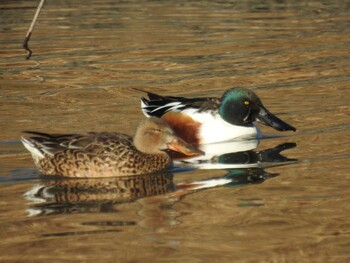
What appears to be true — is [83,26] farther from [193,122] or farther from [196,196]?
[196,196]

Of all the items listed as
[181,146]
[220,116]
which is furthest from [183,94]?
[181,146]

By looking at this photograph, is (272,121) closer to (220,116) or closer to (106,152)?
(220,116)

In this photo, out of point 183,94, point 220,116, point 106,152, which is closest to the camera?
point 106,152

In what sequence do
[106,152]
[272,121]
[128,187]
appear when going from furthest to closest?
[272,121], [106,152], [128,187]

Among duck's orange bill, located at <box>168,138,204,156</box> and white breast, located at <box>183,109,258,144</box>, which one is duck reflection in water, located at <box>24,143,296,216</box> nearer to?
duck's orange bill, located at <box>168,138,204,156</box>

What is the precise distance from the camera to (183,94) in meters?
14.0

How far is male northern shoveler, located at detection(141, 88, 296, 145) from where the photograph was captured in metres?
12.0

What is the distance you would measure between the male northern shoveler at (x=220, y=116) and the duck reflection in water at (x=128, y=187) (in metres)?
1.25

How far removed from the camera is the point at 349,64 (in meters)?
15.6

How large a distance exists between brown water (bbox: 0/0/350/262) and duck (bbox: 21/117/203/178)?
0.14m

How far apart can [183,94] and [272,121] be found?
2.32m

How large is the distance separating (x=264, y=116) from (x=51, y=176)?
291cm

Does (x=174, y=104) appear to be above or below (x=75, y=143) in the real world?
below

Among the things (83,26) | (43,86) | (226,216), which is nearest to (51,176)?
(226,216)
